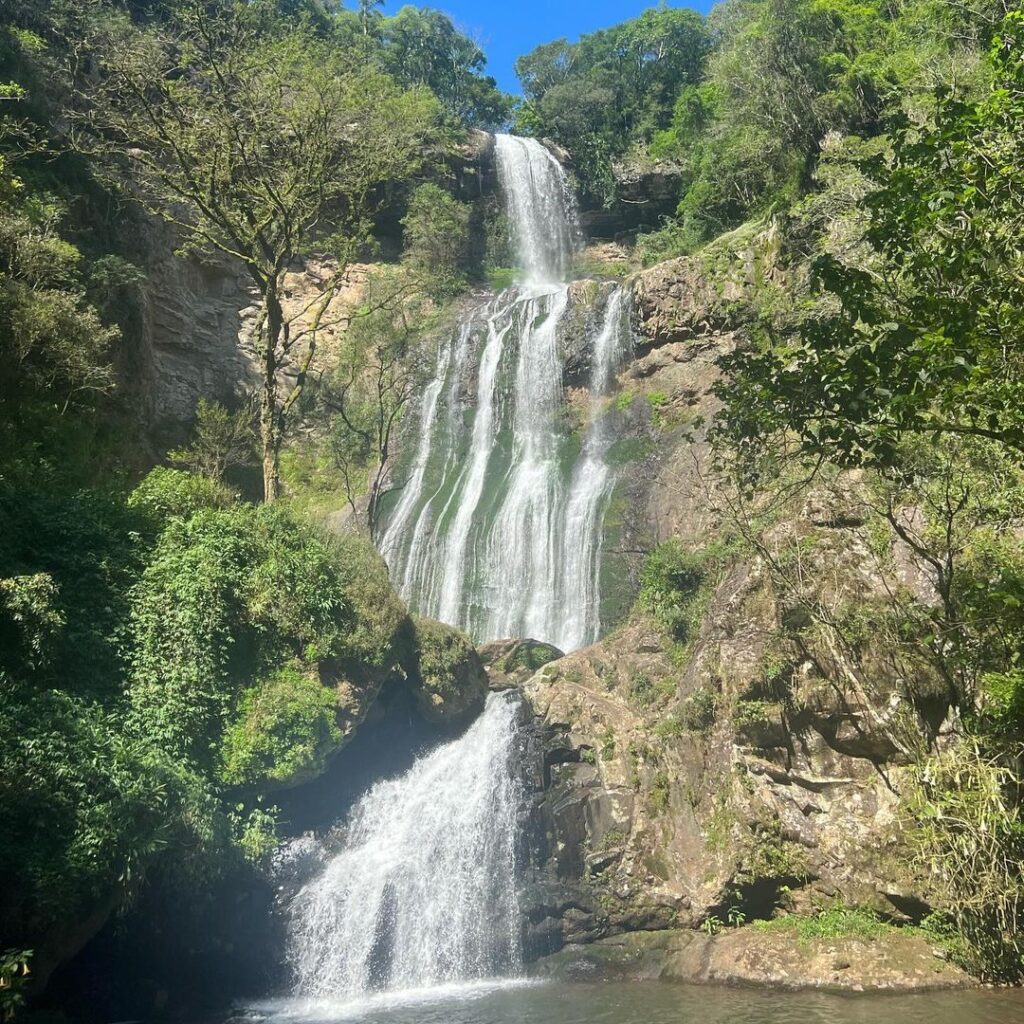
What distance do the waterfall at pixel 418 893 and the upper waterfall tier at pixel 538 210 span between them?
2853 centimetres

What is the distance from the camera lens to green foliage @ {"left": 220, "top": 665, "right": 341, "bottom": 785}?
41.2 ft

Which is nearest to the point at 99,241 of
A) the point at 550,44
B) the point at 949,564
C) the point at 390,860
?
the point at 390,860

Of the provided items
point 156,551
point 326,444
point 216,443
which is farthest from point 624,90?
point 156,551

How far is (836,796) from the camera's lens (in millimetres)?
12422

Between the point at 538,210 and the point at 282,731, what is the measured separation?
114 feet

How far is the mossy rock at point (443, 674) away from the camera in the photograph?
57.3ft

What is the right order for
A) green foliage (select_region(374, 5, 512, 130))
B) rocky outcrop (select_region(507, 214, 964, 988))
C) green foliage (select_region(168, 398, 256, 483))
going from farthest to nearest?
green foliage (select_region(374, 5, 512, 130)), green foliage (select_region(168, 398, 256, 483)), rocky outcrop (select_region(507, 214, 964, 988))

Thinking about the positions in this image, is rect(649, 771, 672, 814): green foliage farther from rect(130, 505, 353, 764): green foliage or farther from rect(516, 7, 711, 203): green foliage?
rect(516, 7, 711, 203): green foliage

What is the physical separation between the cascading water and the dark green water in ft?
32.9

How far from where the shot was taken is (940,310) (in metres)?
7.21

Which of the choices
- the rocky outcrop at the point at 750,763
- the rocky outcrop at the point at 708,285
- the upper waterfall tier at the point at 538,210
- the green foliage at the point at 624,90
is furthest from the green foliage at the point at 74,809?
the green foliage at the point at 624,90

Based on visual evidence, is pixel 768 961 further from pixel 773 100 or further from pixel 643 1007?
pixel 773 100

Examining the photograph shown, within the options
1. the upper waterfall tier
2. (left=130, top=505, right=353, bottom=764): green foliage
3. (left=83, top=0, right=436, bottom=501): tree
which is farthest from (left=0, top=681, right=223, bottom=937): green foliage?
Result: the upper waterfall tier

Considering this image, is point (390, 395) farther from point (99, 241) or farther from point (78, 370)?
point (78, 370)
